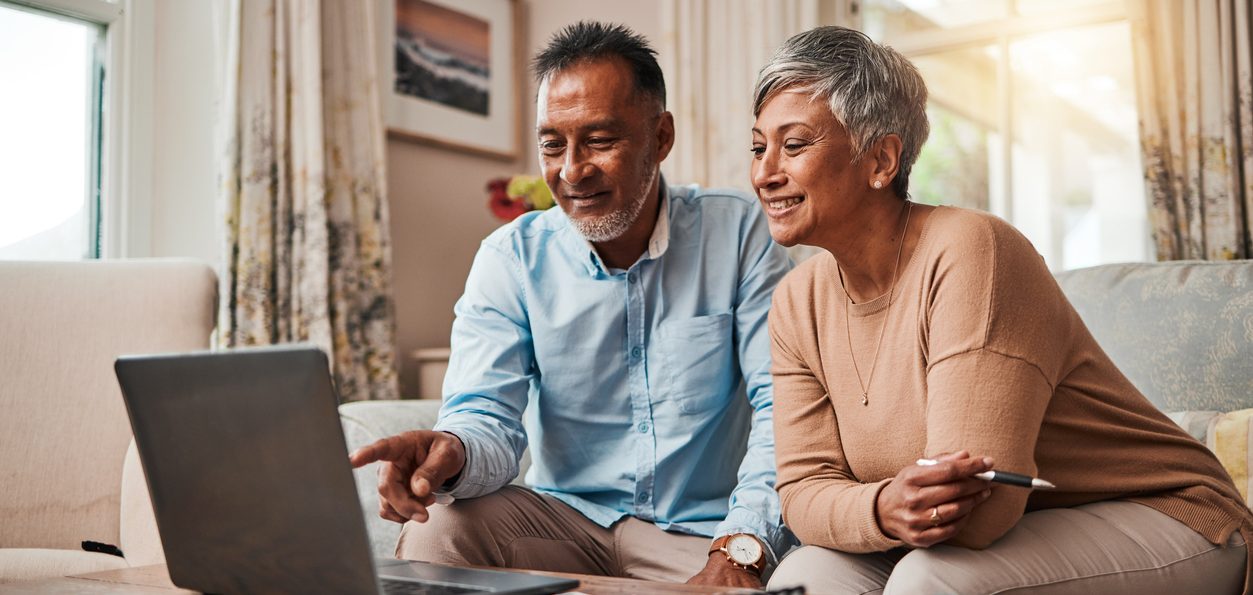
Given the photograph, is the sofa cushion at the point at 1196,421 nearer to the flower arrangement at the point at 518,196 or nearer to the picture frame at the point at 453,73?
the flower arrangement at the point at 518,196

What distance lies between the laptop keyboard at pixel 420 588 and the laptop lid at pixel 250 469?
3.5 inches

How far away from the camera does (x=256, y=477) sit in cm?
88

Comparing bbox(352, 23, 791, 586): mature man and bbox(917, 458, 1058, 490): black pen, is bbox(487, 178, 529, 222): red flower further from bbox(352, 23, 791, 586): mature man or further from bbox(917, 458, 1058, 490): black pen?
bbox(917, 458, 1058, 490): black pen

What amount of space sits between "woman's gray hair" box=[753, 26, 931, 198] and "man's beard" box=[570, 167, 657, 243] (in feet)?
1.15

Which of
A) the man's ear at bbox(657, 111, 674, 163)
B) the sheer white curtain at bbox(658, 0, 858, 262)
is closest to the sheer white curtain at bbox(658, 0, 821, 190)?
the sheer white curtain at bbox(658, 0, 858, 262)

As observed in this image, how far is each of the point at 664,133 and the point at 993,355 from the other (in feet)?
2.54

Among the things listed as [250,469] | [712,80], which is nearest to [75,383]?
[250,469]

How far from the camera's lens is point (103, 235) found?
286 cm

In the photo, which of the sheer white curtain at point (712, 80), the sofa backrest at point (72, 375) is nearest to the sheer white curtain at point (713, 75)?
the sheer white curtain at point (712, 80)

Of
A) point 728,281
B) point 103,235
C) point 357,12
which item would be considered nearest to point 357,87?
point 357,12

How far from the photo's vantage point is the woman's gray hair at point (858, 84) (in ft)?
4.13

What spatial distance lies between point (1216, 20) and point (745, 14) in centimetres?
144

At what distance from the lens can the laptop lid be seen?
83 centimetres

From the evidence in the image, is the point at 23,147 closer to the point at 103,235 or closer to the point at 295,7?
the point at 103,235
